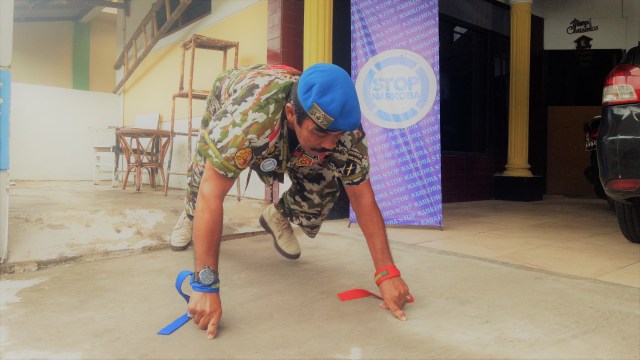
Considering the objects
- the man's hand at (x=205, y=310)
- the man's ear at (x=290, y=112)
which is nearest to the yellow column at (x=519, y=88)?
the man's ear at (x=290, y=112)

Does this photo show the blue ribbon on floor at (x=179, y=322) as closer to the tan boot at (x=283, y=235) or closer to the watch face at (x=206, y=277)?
the watch face at (x=206, y=277)

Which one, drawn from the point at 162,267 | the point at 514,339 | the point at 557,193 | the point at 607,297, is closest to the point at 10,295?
the point at 162,267

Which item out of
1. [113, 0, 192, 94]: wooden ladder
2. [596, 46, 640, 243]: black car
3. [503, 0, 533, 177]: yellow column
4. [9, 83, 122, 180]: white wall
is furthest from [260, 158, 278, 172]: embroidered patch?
[9, 83, 122, 180]: white wall

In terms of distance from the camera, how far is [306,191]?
6.72 ft

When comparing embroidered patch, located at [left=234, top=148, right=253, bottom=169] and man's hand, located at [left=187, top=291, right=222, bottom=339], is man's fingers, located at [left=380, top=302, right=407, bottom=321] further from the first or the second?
embroidered patch, located at [left=234, top=148, right=253, bottom=169]

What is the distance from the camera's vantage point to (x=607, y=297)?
67.3 inches

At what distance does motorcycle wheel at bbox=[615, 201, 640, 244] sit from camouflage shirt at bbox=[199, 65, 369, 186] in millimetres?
2019

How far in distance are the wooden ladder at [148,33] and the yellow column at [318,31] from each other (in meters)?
2.24

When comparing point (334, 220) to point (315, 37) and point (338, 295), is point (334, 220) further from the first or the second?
point (338, 295)

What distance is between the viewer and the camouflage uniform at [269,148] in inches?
54.8

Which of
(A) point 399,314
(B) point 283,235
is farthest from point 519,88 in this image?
(A) point 399,314

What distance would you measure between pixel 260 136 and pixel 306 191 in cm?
66

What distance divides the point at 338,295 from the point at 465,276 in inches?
26.6

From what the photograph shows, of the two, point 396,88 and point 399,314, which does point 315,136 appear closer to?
point 399,314
